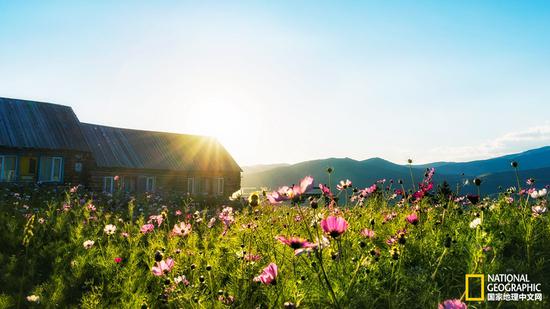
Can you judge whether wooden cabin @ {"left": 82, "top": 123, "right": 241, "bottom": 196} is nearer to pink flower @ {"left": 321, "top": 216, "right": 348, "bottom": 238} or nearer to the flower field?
the flower field

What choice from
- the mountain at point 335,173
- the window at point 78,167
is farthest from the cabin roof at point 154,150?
the mountain at point 335,173

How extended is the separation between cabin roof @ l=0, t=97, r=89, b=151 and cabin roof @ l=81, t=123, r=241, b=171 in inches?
67.4

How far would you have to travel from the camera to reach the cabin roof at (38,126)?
64.8ft

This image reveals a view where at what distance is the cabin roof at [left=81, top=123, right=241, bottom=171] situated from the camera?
24.8 metres

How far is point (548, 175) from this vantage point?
5468 inches

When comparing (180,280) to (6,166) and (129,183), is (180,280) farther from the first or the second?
(129,183)

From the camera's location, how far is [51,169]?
2098cm

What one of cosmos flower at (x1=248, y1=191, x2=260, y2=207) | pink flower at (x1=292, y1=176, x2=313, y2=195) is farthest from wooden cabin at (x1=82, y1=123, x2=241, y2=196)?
pink flower at (x1=292, y1=176, x2=313, y2=195)

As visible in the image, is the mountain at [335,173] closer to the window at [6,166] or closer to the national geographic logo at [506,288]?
the window at [6,166]

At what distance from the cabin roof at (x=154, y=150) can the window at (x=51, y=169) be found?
7.76ft

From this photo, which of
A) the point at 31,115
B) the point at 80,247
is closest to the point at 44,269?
the point at 80,247

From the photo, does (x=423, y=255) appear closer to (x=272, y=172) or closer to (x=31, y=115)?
(x=31, y=115)

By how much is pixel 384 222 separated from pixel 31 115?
23.1 meters

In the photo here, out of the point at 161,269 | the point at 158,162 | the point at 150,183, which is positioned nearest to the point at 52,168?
the point at 150,183
